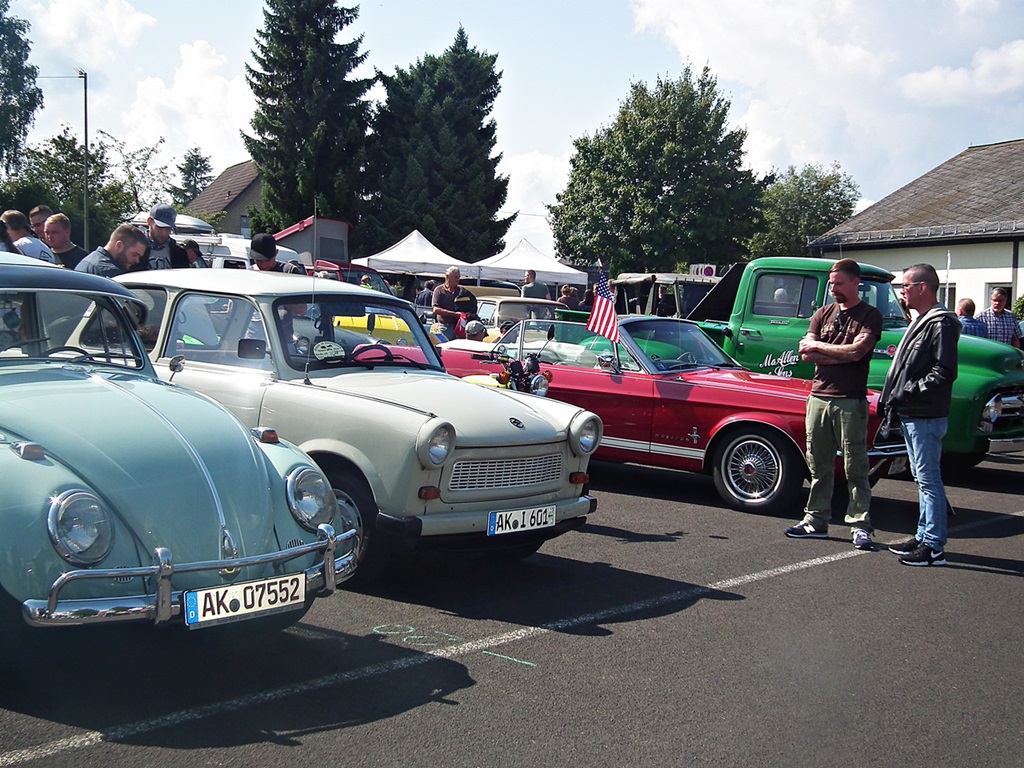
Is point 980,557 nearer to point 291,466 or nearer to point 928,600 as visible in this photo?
point 928,600

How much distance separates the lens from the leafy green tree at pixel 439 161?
44.1m

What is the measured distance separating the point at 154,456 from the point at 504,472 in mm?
2140

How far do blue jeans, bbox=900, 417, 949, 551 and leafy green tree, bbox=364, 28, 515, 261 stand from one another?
126 ft

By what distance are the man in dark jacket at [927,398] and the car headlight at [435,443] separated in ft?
10.7

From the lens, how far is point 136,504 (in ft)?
12.8

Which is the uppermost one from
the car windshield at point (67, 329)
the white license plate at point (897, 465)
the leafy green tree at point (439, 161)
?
the leafy green tree at point (439, 161)

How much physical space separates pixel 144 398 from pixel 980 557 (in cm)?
558

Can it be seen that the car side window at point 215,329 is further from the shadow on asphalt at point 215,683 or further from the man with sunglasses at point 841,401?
the man with sunglasses at point 841,401

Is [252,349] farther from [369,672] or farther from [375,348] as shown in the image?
[369,672]

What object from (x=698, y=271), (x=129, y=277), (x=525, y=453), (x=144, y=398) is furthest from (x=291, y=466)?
(x=698, y=271)

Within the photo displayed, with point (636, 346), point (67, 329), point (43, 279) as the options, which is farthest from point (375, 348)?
point (636, 346)

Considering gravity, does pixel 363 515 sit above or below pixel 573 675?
above

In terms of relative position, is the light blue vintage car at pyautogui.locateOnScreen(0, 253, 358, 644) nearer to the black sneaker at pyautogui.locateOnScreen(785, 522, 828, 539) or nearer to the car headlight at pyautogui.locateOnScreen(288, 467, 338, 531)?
the car headlight at pyautogui.locateOnScreen(288, 467, 338, 531)

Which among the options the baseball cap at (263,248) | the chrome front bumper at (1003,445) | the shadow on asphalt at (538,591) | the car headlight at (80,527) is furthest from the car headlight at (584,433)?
the chrome front bumper at (1003,445)
